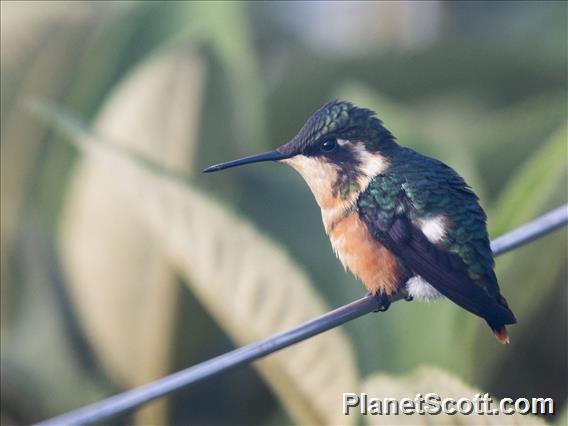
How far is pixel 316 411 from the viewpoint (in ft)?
2.19

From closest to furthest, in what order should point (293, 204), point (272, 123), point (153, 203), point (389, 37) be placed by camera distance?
point (153, 203) < point (293, 204) < point (272, 123) < point (389, 37)

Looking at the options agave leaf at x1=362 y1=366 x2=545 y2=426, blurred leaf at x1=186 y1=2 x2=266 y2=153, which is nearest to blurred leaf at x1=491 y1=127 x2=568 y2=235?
agave leaf at x1=362 y1=366 x2=545 y2=426

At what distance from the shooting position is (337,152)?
0.48 meters

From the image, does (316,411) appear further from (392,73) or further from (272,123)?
(392,73)

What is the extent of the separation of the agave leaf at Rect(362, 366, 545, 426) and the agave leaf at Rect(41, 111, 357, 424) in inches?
2.7

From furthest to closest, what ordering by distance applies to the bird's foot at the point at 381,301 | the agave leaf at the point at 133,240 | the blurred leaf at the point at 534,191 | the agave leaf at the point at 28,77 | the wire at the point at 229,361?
the agave leaf at the point at 28,77 → the agave leaf at the point at 133,240 → the blurred leaf at the point at 534,191 → the bird's foot at the point at 381,301 → the wire at the point at 229,361

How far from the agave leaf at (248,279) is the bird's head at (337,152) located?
0.59 ft

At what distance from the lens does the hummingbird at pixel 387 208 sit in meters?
0.47

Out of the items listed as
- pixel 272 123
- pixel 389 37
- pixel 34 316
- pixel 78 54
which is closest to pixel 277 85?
pixel 272 123

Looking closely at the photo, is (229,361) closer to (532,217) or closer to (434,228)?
(434,228)

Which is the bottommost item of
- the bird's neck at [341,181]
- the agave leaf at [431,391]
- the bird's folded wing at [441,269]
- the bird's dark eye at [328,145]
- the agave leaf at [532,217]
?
the agave leaf at [431,391]

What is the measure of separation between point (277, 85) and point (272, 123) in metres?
0.08

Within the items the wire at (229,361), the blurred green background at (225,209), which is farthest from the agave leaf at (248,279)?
the wire at (229,361)

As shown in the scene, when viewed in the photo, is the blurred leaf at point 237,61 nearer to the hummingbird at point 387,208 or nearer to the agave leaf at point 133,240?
the agave leaf at point 133,240
